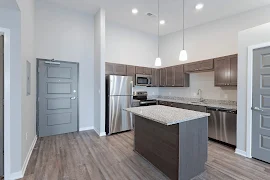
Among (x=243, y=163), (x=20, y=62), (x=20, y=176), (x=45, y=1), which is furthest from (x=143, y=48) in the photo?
(x=20, y=176)

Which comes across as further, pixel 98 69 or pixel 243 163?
pixel 98 69

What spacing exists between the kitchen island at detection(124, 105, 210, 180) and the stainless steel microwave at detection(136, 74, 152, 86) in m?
2.56

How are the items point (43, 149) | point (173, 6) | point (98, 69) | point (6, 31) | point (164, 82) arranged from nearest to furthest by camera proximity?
point (6, 31) → point (43, 149) → point (173, 6) → point (98, 69) → point (164, 82)

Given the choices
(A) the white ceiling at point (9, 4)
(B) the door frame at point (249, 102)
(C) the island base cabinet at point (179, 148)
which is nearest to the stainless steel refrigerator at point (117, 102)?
(C) the island base cabinet at point (179, 148)

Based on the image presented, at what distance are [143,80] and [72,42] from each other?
8.43ft

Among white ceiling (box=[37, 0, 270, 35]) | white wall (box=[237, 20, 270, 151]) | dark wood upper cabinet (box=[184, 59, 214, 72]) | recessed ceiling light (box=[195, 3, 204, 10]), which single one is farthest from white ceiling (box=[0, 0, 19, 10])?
dark wood upper cabinet (box=[184, 59, 214, 72])

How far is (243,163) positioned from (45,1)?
18.9 feet

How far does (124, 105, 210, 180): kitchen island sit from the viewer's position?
6.34 ft

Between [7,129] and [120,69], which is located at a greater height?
[120,69]

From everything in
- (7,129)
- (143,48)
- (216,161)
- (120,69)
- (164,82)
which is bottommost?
(216,161)

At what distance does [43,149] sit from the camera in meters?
2.96

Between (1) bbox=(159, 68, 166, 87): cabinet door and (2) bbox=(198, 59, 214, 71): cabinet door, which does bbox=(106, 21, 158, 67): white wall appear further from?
(2) bbox=(198, 59, 214, 71): cabinet door

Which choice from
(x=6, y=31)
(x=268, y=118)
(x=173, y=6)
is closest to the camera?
(x=6, y=31)

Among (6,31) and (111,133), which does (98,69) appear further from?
(6,31)
